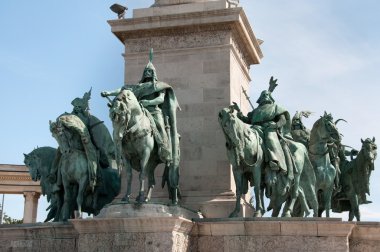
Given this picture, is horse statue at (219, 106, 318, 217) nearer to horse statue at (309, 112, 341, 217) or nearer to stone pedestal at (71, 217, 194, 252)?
horse statue at (309, 112, 341, 217)

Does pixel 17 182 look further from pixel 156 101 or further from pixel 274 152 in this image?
pixel 274 152

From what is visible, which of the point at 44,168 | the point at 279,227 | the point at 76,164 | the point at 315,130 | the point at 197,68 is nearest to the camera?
the point at 279,227

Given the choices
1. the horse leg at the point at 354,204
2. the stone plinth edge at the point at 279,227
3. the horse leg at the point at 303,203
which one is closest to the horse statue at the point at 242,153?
the stone plinth edge at the point at 279,227

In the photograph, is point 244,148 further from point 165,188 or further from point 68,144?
point 68,144

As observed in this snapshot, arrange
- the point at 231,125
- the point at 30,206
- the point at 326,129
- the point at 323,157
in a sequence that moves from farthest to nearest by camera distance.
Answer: the point at 30,206 < the point at 323,157 < the point at 326,129 < the point at 231,125

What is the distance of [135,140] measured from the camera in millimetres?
13633

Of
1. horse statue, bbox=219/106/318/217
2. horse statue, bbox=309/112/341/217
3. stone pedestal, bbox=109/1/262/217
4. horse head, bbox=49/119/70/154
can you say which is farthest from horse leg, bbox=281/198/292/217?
horse head, bbox=49/119/70/154

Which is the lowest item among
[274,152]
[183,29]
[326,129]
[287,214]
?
[287,214]

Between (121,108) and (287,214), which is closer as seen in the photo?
(121,108)

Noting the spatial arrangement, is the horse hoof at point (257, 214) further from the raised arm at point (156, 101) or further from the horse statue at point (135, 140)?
the raised arm at point (156, 101)

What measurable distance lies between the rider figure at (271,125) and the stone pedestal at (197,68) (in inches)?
59.8

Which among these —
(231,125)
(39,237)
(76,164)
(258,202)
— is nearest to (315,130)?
(258,202)

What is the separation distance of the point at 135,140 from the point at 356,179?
7610mm

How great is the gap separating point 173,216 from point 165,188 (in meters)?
3.45
